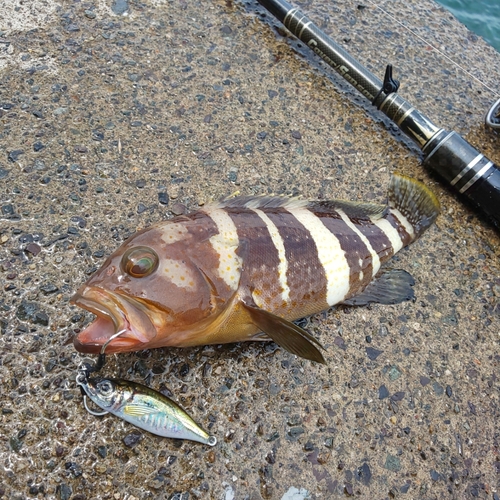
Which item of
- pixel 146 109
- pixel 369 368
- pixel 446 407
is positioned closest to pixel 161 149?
pixel 146 109

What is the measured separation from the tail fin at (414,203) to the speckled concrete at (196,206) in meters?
0.19

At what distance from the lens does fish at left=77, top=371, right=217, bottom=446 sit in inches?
78.0

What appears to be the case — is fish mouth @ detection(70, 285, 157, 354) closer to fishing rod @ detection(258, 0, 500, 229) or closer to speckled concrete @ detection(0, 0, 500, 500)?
speckled concrete @ detection(0, 0, 500, 500)

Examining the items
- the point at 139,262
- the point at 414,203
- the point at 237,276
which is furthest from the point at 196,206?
the point at 414,203

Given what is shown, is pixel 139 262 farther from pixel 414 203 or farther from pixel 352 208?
pixel 414 203

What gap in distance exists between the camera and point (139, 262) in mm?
1872

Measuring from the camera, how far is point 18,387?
6.75 ft

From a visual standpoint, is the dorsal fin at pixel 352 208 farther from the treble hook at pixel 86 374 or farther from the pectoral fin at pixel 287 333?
the treble hook at pixel 86 374

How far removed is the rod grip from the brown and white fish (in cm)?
90

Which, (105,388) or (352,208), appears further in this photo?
(352,208)

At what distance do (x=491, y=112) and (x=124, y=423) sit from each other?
138 inches

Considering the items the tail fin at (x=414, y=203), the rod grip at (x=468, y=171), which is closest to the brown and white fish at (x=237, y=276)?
the tail fin at (x=414, y=203)

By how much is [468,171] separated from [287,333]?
6.55 feet

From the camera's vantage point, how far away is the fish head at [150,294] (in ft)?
5.92
